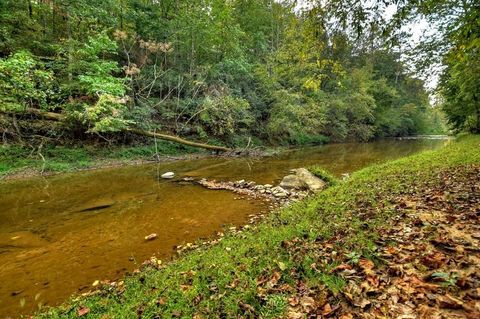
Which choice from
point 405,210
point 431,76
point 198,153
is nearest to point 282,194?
point 405,210

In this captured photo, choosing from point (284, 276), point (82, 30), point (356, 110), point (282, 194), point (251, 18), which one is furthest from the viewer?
point (356, 110)

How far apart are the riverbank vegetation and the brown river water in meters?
3.58

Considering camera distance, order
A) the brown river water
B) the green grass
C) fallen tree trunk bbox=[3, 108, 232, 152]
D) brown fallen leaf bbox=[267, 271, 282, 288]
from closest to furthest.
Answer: brown fallen leaf bbox=[267, 271, 282, 288] < the brown river water < the green grass < fallen tree trunk bbox=[3, 108, 232, 152]

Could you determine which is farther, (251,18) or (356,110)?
(356,110)

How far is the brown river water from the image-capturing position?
4.24 meters

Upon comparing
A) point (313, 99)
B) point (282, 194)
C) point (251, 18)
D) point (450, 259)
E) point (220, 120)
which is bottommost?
point (282, 194)

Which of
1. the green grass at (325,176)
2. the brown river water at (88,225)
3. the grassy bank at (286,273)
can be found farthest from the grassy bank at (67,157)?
the grassy bank at (286,273)

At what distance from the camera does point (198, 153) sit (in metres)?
19.3

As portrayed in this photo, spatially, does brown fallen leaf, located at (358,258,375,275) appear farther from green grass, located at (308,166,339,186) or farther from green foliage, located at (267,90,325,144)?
green foliage, located at (267,90,325,144)

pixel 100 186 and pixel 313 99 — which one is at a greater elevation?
pixel 313 99

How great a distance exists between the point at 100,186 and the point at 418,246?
33.7ft

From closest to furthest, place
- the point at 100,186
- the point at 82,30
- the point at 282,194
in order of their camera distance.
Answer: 1. the point at 282,194
2. the point at 100,186
3. the point at 82,30

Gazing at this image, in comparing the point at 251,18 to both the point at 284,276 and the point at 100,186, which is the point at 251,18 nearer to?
the point at 100,186

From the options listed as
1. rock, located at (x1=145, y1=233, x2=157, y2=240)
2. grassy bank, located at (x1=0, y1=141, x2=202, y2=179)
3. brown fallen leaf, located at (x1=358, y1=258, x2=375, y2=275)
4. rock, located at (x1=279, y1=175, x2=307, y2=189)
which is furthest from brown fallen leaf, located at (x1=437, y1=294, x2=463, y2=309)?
grassy bank, located at (x1=0, y1=141, x2=202, y2=179)
